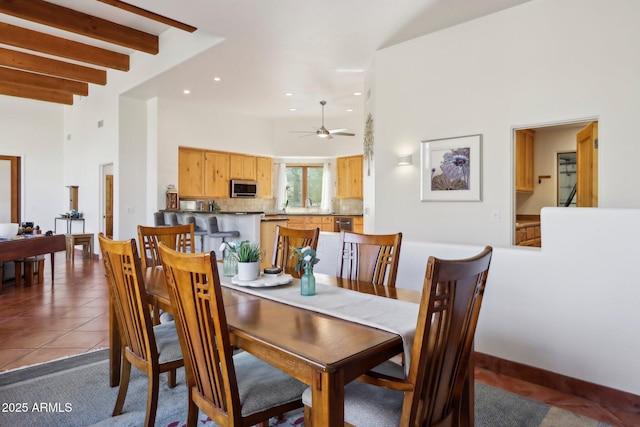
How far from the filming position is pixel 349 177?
945 centimetres

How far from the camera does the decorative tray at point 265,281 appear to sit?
6.64 ft

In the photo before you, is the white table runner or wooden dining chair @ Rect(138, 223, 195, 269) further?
→ wooden dining chair @ Rect(138, 223, 195, 269)

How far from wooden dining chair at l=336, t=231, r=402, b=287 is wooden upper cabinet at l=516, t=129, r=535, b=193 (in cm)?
434

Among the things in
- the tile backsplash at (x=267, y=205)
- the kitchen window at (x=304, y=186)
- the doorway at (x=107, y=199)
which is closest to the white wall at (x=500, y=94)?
the tile backsplash at (x=267, y=205)

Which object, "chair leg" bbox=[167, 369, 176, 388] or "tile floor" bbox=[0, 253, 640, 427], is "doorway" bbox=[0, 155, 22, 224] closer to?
"tile floor" bbox=[0, 253, 640, 427]

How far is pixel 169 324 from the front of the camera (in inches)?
88.7

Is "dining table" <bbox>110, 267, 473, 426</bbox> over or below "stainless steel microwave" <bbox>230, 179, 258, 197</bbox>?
below

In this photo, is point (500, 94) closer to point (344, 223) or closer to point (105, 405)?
point (105, 405)

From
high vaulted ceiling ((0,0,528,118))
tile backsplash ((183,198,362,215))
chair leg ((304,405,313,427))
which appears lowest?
chair leg ((304,405,313,427))

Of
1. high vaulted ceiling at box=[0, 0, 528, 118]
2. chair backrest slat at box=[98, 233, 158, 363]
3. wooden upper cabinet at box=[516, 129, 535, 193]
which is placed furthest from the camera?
wooden upper cabinet at box=[516, 129, 535, 193]

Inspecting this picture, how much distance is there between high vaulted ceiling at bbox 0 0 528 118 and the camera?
4086mm

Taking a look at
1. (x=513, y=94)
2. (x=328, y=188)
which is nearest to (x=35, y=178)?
(x=328, y=188)

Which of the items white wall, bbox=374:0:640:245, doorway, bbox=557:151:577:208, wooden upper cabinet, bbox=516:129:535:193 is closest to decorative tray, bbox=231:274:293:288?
white wall, bbox=374:0:640:245

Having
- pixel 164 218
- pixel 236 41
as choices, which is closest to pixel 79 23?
pixel 236 41
